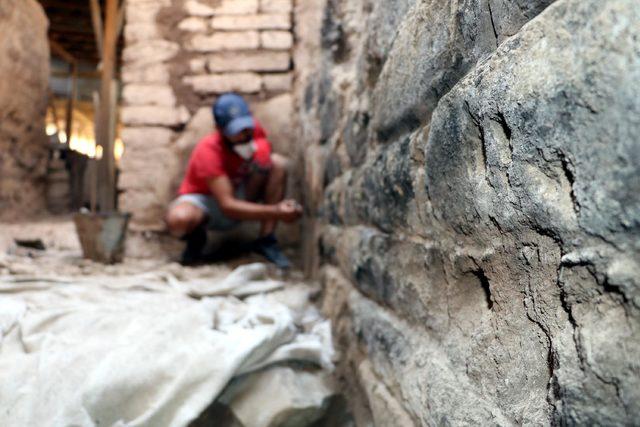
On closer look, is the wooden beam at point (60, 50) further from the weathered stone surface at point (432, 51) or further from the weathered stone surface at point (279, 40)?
the weathered stone surface at point (432, 51)

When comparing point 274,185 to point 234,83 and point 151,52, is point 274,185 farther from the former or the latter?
point 151,52

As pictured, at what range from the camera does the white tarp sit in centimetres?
88

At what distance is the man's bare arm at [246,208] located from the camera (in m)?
2.15

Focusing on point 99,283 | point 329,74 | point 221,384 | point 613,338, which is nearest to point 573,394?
point 613,338

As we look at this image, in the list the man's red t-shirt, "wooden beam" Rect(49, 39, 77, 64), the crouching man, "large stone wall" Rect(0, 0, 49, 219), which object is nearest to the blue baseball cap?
the crouching man

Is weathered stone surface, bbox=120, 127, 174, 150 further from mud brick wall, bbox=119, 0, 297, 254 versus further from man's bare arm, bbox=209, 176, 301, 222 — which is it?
man's bare arm, bbox=209, 176, 301, 222

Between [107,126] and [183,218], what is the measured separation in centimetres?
96

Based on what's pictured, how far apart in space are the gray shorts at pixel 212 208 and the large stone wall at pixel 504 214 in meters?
1.67

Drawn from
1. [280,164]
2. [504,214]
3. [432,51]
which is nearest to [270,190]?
[280,164]

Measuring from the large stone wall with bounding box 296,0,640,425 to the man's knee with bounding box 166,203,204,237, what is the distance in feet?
5.33

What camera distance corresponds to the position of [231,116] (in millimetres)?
2287

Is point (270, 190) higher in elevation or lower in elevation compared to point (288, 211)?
higher

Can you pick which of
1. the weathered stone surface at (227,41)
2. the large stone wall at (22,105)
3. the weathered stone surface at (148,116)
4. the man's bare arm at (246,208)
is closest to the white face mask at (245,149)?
the man's bare arm at (246,208)

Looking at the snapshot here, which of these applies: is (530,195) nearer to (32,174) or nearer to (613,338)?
(613,338)
